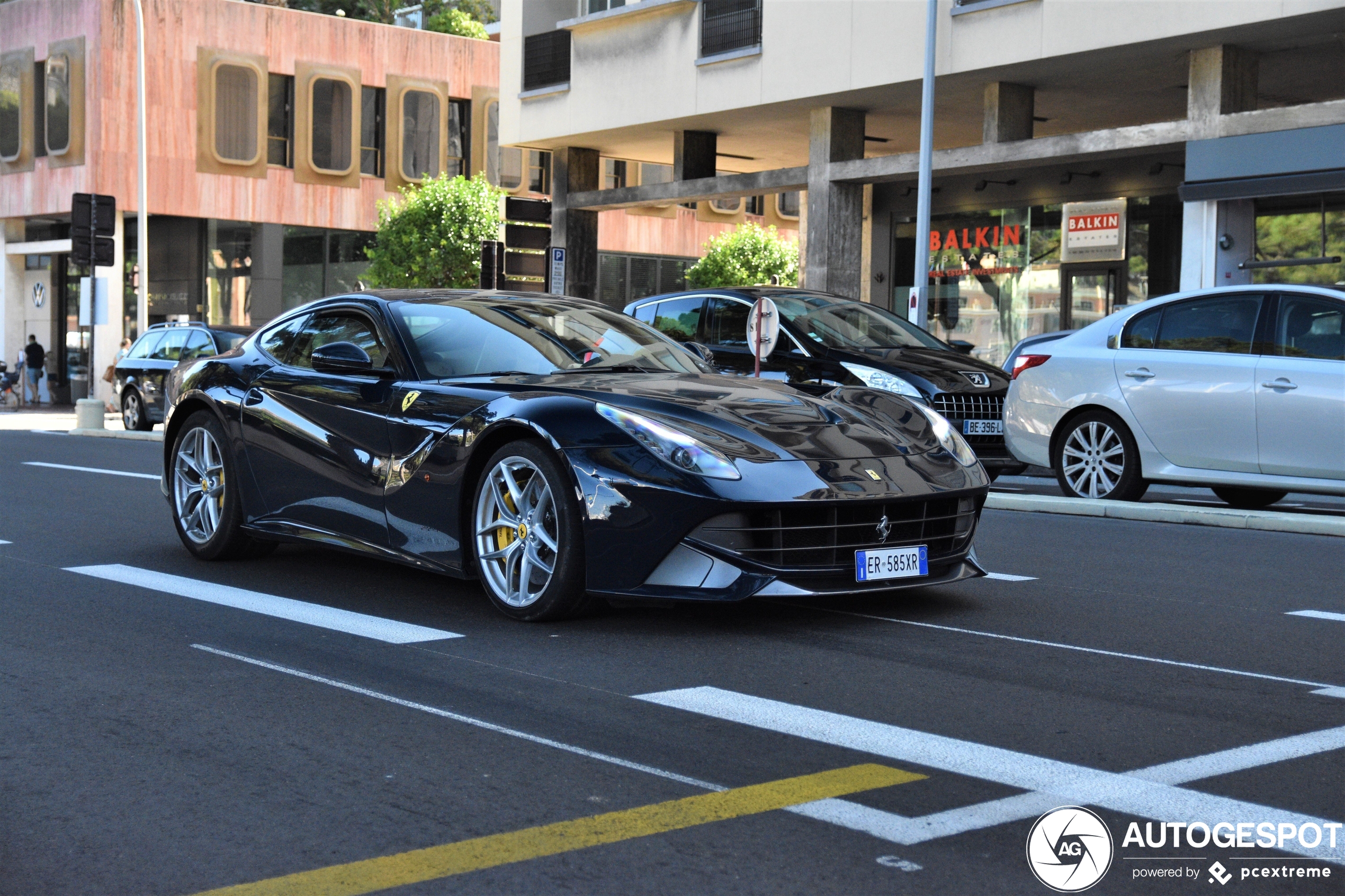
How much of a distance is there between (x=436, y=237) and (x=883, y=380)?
27818mm

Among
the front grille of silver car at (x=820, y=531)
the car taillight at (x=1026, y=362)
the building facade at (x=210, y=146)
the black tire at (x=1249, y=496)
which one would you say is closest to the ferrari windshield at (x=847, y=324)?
the car taillight at (x=1026, y=362)

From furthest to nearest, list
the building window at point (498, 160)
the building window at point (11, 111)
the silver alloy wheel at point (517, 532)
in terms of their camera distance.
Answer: the building window at point (498, 160)
the building window at point (11, 111)
the silver alloy wheel at point (517, 532)

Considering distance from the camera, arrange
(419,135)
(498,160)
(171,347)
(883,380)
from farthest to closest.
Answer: (498,160)
(419,135)
(171,347)
(883,380)

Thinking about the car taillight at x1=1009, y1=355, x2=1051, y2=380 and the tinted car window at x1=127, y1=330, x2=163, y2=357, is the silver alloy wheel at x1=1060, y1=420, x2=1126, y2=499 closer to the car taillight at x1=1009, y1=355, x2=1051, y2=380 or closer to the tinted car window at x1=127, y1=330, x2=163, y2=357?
the car taillight at x1=1009, y1=355, x2=1051, y2=380

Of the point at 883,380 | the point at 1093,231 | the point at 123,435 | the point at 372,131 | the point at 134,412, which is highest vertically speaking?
the point at 372,131

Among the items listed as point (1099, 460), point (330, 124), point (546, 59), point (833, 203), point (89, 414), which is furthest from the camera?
point (330, 124)

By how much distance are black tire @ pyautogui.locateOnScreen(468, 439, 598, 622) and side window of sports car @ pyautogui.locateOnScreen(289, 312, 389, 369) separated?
41.8 inches

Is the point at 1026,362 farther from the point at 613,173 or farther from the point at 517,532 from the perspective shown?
the point at 613,173

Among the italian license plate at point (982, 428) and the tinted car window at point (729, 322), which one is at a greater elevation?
the tinted car window at point (729, 322)

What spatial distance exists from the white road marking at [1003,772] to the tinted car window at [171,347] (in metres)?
21.8

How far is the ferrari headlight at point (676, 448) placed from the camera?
5.96 meters

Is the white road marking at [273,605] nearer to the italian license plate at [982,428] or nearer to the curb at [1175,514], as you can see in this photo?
the curb at [1175,514]

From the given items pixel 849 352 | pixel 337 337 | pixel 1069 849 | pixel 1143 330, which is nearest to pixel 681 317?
pixel 849 352

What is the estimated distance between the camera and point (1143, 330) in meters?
11.7
